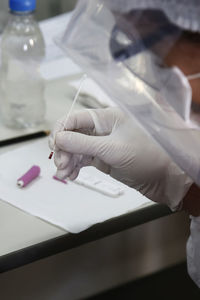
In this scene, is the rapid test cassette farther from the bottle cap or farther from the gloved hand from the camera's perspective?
the bottle cap

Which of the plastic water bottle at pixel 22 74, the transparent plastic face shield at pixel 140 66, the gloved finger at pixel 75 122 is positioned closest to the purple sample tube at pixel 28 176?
the gloved finger at pixel 75 122

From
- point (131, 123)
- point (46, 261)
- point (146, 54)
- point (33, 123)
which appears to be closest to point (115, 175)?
point (131, 123)

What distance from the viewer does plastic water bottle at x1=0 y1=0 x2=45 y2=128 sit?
4.74 feet

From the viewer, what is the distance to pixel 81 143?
1022mm

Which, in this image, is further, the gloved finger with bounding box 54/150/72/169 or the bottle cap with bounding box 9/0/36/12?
the bottle cap with bounding box 9/0/36/12

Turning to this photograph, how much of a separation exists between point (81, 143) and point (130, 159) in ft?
0.29

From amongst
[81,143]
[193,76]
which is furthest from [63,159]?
[193,76]

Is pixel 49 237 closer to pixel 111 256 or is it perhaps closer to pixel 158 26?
pixel 158 26

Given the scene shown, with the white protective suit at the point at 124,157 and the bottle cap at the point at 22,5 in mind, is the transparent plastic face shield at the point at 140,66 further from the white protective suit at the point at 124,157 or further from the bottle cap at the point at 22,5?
the bottle cap at the point at 22,5

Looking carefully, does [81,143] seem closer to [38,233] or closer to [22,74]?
[38,233]

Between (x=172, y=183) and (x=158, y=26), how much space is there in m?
0.34

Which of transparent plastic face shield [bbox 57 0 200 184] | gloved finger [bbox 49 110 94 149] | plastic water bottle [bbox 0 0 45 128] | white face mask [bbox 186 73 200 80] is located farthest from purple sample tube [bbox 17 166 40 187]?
white face mask [bbox 186 73 200 80]

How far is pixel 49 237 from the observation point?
1057 millimetres

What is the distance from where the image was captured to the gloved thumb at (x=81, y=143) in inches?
40.0
